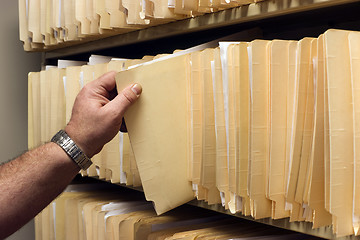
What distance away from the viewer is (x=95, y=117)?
108 cm

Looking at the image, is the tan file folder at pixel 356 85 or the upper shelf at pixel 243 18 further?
the upper shelf at pixel 243 18

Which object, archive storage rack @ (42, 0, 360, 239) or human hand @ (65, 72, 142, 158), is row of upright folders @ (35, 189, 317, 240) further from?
human hand @ (65, 72, 142, 158)

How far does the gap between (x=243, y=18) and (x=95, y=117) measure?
41 cm

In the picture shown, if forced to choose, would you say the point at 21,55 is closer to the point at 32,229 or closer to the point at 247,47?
the point at 32,229

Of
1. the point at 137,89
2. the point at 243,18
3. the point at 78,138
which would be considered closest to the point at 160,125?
the point at 137,89

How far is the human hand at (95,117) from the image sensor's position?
1.05 metres

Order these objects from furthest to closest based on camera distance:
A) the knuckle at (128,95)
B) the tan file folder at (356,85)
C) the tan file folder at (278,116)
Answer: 1. the knuckle at (128,95)
2. the tan file folder at (278,116)
3. the tan file folder at (356,85)

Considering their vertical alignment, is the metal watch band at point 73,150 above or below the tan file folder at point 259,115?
below

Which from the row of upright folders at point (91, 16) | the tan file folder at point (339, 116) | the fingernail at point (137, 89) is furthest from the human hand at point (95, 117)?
the tan file folder at point (339, 116)

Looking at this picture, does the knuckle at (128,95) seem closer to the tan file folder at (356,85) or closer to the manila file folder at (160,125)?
the manila file folder at (160,125)

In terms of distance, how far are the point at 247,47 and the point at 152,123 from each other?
11.0 inches

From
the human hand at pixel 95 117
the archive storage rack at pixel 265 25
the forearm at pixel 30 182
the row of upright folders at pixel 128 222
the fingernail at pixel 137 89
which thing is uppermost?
the archive storage rack at pixel 265 25

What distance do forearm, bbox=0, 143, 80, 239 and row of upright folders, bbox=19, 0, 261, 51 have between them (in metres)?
0.43

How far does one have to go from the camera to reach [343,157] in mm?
776
